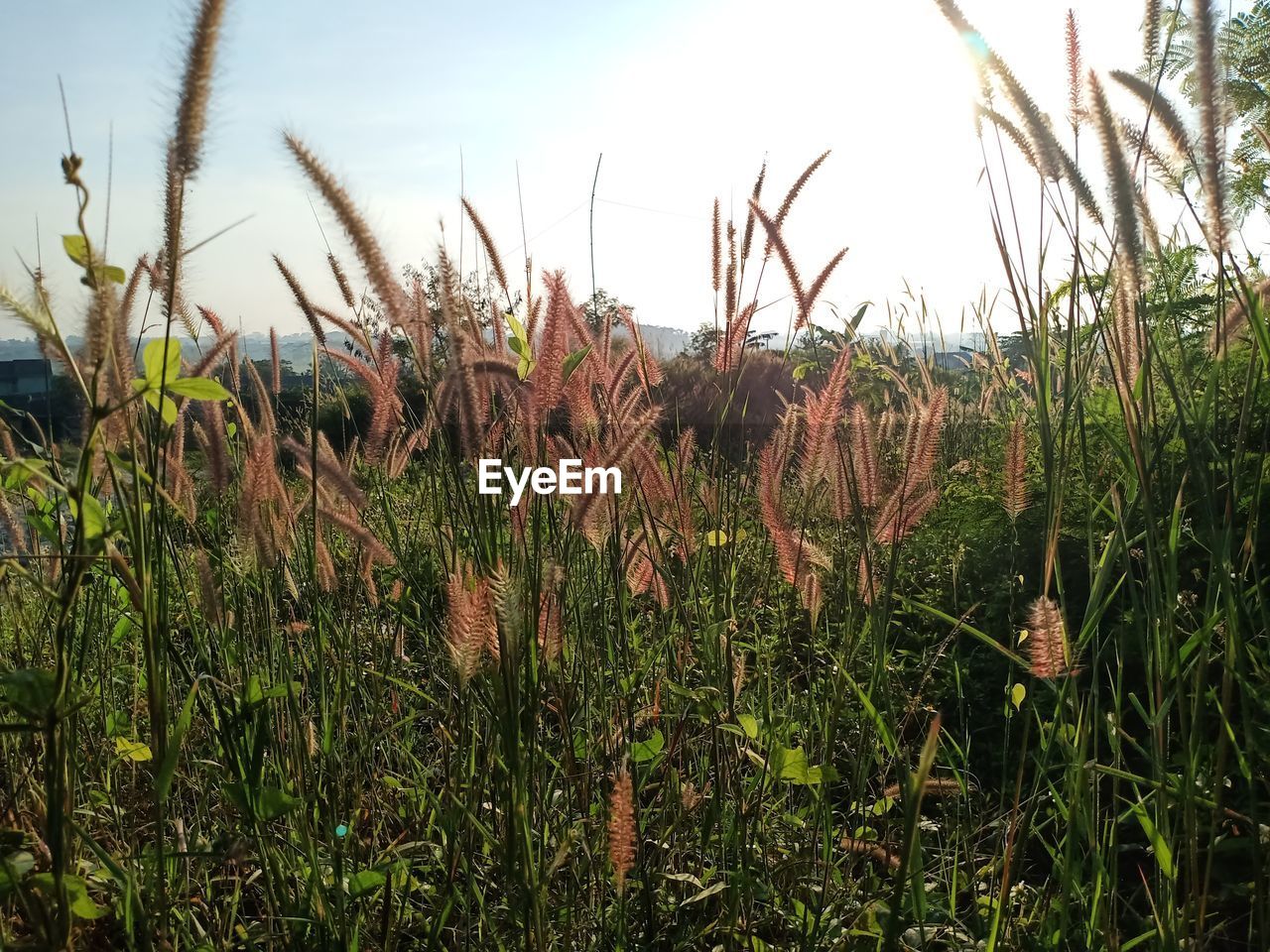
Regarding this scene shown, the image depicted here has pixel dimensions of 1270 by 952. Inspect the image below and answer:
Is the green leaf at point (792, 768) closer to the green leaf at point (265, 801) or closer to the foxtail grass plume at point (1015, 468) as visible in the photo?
the foxtail grass plume at point (1015, 468)

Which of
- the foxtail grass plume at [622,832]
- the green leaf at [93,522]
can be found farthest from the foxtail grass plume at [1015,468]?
the green leaf at [93,522]

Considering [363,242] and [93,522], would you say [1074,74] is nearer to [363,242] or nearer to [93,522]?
[363,242]

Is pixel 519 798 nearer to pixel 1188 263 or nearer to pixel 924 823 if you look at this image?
pixel 924 823

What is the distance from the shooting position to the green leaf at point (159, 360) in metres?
0.79

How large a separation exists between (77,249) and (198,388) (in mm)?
150

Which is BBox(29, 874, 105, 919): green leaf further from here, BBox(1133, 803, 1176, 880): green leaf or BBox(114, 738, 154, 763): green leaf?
BBox(1133, 803, 1176, 880): green leaf

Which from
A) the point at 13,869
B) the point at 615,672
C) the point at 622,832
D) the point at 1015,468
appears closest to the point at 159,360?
the point at 13,869

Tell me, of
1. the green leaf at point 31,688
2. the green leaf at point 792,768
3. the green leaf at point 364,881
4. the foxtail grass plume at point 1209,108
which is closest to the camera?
the green leaf at point 31,688

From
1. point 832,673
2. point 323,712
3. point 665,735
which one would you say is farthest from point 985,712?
point 323,712

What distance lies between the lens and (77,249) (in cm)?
72

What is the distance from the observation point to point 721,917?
125 cm

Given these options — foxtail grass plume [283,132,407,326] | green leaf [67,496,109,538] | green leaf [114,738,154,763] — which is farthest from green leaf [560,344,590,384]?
green leaf [114,738,154,763]

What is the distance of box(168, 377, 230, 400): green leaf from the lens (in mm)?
805

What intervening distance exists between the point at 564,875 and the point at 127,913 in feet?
2.28
